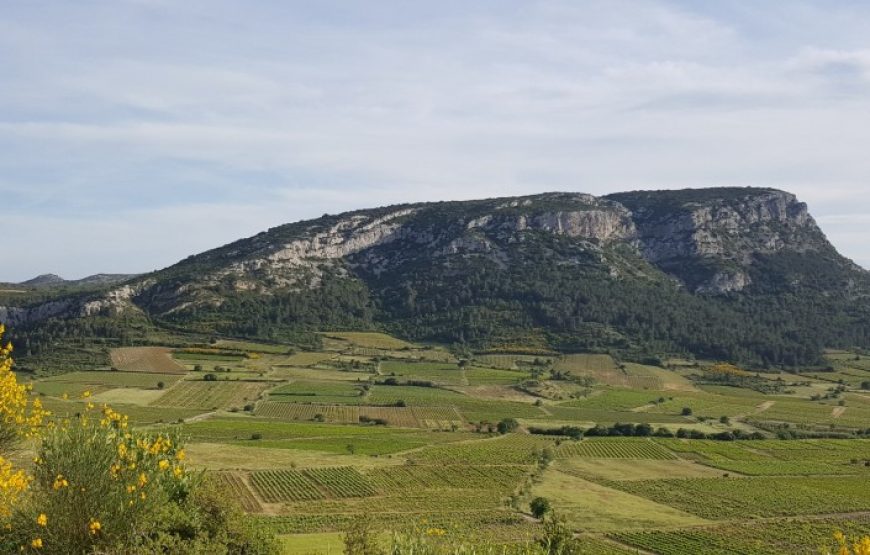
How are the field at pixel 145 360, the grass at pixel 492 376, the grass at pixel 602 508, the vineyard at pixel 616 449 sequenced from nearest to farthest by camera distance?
the grass at pixel 602 508 → the vineyard at pixel 616 449 → the field at pixel 145 360 → the grass at pixel 492 376

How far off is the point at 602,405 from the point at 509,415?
25.1m

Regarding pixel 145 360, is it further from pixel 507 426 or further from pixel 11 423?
pixel 11 423

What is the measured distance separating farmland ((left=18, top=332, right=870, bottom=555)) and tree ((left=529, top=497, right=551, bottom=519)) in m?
1.20

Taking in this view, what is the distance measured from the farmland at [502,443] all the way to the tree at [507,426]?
107 cm

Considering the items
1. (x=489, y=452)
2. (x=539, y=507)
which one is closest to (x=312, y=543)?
(x=539, y=507)

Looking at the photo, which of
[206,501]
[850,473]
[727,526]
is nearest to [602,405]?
[850,473]

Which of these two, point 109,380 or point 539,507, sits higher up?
point 109,380

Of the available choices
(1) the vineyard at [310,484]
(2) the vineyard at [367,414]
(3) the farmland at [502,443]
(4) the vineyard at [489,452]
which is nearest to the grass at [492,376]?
(3) the farmland at [502,443]

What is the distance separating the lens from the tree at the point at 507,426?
11794 centimetres

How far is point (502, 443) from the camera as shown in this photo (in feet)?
355

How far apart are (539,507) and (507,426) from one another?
4782 centimetres

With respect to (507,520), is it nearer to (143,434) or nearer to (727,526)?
(727,526)

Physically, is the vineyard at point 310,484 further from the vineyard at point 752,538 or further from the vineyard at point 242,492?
the vineyard at point 752,538

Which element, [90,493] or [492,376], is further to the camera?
[492,376]
